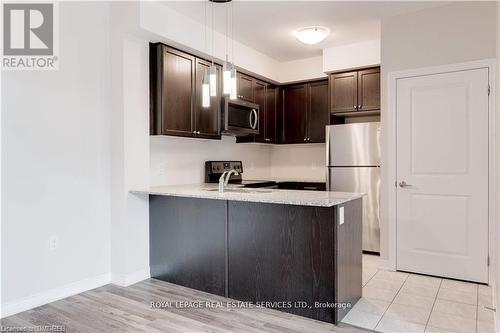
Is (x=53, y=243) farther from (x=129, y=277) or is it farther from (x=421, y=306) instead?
(x=421, y=306)

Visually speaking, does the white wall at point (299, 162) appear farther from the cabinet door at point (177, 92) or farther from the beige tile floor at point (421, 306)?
the cabinet door at point (177, 92)

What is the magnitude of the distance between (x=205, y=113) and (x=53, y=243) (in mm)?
1915

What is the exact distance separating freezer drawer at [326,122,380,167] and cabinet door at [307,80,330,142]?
0.42 meters

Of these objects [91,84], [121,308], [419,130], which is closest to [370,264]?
[419,130]

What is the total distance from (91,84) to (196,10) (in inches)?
47.3

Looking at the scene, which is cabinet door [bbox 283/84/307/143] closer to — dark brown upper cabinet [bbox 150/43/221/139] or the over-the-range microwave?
the over-the-range microwave

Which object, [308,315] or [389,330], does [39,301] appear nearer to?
[308,315]

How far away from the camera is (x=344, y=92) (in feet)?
14.6

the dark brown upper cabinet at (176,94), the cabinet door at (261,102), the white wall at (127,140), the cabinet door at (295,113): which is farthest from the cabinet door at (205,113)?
the cabinet door at (295,113)

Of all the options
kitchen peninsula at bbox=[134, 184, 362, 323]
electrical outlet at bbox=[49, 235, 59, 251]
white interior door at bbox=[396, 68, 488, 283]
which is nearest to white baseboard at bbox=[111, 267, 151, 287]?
kitchen peninsula at bbox=[134, 184, 362, 323]

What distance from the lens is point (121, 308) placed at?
8.76 ft

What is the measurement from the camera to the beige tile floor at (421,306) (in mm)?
2360

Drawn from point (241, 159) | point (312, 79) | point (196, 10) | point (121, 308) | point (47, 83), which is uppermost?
point (196, 10)

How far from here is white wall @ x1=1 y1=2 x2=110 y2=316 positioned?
2570mm
